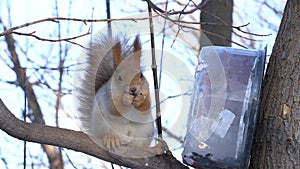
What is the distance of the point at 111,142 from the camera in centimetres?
147

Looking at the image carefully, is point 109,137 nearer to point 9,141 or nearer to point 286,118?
point 286,118

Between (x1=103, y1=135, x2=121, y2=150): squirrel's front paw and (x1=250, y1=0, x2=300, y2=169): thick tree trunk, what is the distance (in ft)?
1.23

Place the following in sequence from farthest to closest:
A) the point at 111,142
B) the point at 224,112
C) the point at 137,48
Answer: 1. the point at 137,48
2. the point at 111,142
3. the point at 224,112

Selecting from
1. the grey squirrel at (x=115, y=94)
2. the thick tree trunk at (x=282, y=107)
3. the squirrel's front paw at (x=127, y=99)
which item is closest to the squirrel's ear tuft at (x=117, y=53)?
the grey squirrel at (x=115, y=94)

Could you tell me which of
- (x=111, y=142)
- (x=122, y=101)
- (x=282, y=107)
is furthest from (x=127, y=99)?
(x=282, y=107)

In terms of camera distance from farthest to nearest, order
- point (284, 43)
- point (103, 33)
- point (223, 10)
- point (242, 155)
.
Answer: point (223, 10) → point (103, 33) → point (284, 43) → point (242, 155)

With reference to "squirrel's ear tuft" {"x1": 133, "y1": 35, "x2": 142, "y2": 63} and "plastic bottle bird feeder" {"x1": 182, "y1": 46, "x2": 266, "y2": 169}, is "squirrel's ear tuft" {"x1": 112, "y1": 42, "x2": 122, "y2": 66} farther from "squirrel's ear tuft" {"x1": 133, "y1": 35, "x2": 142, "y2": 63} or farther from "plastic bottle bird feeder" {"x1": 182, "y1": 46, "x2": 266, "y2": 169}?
"plastic bottle bird feeder" {"x1": 182, "y1": 46, "x2": 266, "y2": 169}

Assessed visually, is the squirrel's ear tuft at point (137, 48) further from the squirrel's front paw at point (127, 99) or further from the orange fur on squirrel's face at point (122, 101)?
the squirrel's front paw at point (127, 99)

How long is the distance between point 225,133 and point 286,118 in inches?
6.8

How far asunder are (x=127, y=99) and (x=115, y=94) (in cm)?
6

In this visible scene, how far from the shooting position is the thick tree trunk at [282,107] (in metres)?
1.36

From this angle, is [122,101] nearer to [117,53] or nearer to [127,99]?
[127,99]

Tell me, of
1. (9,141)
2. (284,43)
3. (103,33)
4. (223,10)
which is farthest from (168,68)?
(9,141)

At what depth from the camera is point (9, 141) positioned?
259cm
